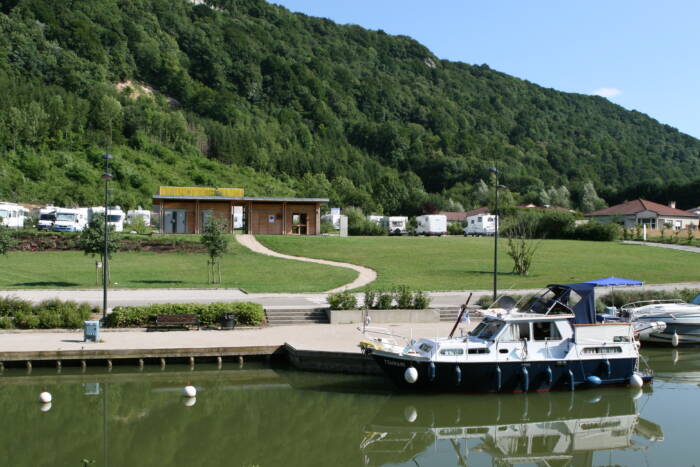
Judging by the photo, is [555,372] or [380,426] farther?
[555,372]

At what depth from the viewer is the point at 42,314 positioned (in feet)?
82.1

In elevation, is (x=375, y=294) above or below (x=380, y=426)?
above

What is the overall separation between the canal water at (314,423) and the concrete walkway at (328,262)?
50.3ft

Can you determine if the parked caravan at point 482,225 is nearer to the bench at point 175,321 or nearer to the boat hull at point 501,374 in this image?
the bench at point 175,321

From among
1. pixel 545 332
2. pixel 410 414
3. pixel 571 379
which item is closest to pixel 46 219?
pixel 410 414

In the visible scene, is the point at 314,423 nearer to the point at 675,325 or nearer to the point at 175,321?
the point at 175,321

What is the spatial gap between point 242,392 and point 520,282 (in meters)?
22.8

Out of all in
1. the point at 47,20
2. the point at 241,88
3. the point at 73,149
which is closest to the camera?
the point at 73,149

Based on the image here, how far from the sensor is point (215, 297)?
104 feet

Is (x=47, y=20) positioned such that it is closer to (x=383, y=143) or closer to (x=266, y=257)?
(x=383, y=143)

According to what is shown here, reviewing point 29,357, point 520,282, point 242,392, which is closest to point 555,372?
point 242,392

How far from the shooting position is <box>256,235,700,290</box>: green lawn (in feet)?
127

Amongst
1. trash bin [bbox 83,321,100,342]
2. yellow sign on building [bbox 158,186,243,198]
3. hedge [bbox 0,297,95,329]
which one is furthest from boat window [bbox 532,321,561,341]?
yellow sign on building [bbox 158,186,243,198]

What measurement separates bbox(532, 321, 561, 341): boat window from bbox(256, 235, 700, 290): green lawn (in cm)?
1617
